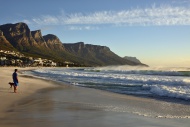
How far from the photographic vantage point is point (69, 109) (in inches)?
522

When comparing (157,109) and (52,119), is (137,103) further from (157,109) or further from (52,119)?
(52,119)

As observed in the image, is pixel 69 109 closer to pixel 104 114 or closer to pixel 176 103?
pixel 104 114

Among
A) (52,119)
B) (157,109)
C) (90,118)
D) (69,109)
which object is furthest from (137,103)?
(52,119)

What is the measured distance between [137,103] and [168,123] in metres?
5.41

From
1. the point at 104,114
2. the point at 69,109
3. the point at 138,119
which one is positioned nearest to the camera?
the point at 138,119

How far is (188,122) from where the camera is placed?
10430 mm

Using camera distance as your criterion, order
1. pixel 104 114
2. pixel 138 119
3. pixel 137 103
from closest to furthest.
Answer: pixel 138 119 → pixel 104 114 → pixel 137 103

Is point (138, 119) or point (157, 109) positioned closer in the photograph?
point (138, 119)

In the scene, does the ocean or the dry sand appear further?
the ocean

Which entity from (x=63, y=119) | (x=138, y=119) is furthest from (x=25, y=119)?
(x=138, y=119)

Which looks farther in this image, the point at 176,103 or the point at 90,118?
the point at 176,103

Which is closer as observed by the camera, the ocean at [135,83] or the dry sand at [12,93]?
the dry sand at [12,93]

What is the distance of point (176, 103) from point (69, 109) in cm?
608

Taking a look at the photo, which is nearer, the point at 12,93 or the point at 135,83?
the point at 12,93
